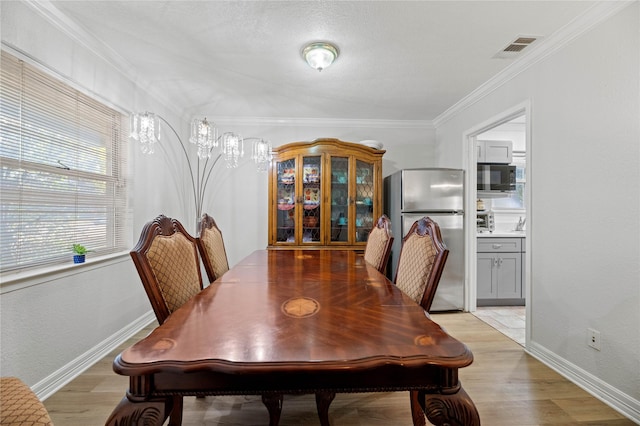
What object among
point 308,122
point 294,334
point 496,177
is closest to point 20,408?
point 294,334

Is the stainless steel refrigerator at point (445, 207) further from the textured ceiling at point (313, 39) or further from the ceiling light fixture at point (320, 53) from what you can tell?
the ceiling light fixture at point (320, 53)

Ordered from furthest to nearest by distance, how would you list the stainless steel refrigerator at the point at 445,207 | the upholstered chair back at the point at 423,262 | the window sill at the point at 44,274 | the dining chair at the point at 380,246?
the stainless steel refrigerator at the point at 445,207 → the dining chair at the point at 380,246 → the window sill at the point at 44,274 → the upholstered chair back at the point at 423,262

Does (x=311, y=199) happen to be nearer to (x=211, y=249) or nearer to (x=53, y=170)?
(x=211, y=249)

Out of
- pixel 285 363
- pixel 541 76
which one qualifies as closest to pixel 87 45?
pixel 285 363

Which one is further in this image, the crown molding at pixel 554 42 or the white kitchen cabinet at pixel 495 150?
the white kitchen cabinet at pixel 495 150

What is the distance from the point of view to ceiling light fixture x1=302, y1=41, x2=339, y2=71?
2234 millimetres

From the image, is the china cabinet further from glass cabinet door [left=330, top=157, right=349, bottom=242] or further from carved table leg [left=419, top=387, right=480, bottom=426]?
carved table leg [left=419, top=387, right=480, bottom=426]

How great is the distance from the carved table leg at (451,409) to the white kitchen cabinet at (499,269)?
3.27 metres

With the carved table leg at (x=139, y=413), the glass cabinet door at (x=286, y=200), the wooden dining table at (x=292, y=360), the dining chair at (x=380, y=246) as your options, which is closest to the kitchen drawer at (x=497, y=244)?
the dining chair at (x=380, y=246)

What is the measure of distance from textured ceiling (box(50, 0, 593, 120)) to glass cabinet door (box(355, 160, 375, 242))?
80cm

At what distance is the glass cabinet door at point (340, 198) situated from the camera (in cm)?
380

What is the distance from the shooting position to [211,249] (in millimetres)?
2051

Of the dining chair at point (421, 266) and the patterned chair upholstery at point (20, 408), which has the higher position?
the dining chair at point (421, 266)

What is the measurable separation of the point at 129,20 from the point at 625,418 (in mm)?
3743
